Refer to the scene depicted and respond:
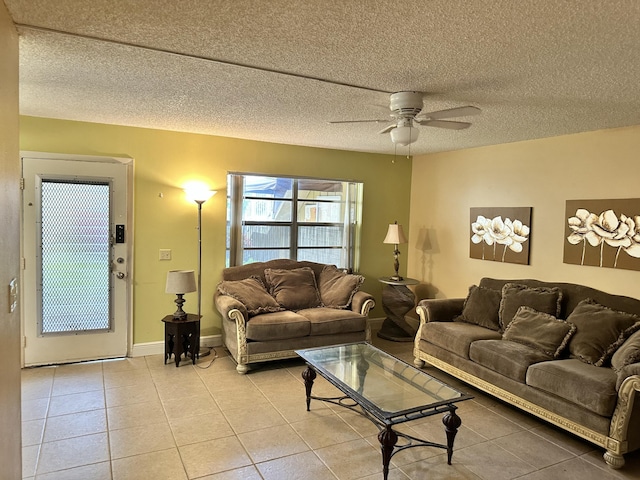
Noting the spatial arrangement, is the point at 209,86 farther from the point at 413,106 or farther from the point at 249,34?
the point at 413,106

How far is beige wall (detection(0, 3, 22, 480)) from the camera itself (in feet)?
5.73

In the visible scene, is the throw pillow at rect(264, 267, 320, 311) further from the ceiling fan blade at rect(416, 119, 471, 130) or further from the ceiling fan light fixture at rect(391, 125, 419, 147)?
the ceiling fan blade at rect(416, 119, 471, 130)

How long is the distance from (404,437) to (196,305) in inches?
108

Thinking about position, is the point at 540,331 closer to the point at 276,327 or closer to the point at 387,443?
the point at 387,443

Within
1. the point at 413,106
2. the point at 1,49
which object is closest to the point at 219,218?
the point at 413,106

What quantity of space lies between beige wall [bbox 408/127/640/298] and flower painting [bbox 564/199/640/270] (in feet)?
0.22

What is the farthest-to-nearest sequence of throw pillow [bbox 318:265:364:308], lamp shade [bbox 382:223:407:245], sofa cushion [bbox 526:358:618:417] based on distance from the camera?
lamp shade [bbox 382:223:407:245] → throw pillow [bbox 318:265:364:308] → sofa cushion [bbox 526:358:618:417]

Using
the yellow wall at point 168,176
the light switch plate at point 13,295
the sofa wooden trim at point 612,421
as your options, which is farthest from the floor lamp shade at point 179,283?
the sofa wooden trim at point 612,421

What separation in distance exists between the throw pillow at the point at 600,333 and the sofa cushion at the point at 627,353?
76 mm

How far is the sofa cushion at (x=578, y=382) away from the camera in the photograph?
2732 mm

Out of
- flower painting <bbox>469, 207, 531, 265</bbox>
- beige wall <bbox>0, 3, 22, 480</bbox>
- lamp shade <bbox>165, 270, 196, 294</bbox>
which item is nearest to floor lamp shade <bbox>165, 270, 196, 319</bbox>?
lamp shade <bbox>165, 270, 196, 294</bbox>

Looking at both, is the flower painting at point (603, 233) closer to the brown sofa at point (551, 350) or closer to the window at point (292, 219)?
the brown sofa at point (551, 350)

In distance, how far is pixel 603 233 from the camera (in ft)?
12.3

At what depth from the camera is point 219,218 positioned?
15.8 ft
